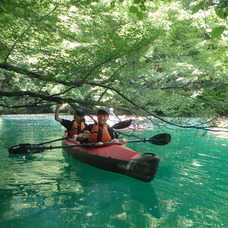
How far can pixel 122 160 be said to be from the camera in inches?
212

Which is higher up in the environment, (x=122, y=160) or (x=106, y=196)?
(x=122, y=160)

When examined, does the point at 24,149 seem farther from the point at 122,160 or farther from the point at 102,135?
the point at 122,160

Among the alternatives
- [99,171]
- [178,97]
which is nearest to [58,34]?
[178,97]

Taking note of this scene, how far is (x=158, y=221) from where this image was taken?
3.78 m

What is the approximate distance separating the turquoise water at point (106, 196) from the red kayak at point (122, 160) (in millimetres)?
299

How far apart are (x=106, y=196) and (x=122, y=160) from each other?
3.02 ft

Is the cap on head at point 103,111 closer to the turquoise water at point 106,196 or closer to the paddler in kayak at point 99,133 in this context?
the paddler in kayak at point 99,133

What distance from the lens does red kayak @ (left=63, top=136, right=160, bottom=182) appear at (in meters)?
5.09

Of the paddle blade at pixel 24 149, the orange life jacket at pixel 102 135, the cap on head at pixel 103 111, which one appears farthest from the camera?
the orange life jacket at pixel 102 135

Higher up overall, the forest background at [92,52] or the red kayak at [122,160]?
the forest background at [92,52]

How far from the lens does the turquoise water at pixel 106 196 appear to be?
3760mm

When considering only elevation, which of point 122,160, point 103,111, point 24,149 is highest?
point 103,111

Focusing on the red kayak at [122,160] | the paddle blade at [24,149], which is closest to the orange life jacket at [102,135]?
the red kayak at [122,160]

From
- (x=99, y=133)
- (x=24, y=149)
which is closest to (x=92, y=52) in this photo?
(x=99, y=133)
